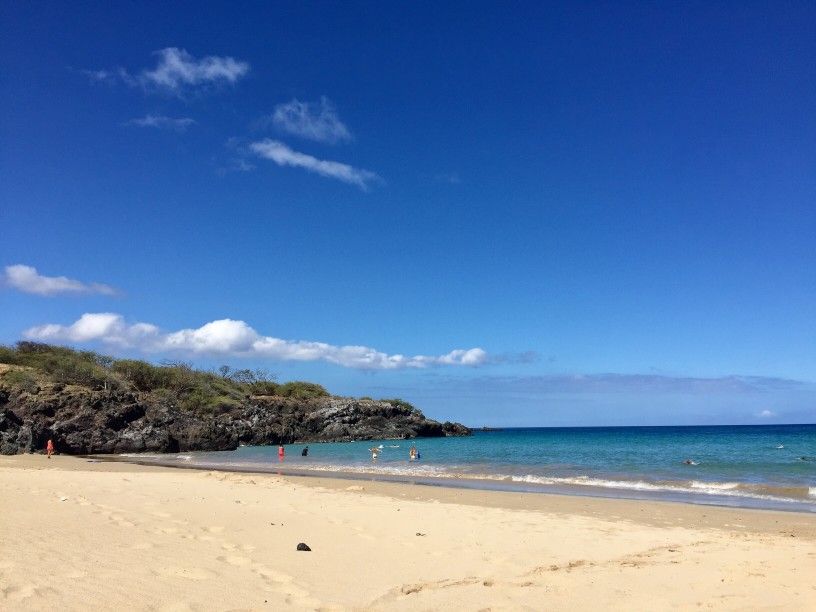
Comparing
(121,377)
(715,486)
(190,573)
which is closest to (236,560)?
(190,573)

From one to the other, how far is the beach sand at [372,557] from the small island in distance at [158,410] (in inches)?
1554

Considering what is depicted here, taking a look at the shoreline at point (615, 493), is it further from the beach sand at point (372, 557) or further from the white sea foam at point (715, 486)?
the beach sand at point (372, 557)

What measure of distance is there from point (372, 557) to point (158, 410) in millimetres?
53300

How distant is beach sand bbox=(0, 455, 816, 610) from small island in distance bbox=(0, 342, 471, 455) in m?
39.5

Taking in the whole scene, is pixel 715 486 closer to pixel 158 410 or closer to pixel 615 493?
pixel 615 493

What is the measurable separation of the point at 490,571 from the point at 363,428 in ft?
272

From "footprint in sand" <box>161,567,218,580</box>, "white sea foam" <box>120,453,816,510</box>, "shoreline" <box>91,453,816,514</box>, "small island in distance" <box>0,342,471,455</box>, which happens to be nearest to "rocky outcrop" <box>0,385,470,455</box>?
"small island in distance" <box>0,342,471,455</box>

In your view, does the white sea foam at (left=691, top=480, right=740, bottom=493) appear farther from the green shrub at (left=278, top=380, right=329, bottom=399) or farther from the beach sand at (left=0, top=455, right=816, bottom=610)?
the green shrub at (left=278, top=380, right=329, bottom=399)

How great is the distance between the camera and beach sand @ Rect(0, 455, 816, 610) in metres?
5.68

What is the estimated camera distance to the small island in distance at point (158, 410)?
4700 centimetres

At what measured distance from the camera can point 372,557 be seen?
7.86 meters

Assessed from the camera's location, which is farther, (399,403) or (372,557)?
(399,403)

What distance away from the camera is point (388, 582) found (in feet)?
21.6

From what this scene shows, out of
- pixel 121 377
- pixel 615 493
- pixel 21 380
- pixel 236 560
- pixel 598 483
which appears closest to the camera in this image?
pixel 236 560
